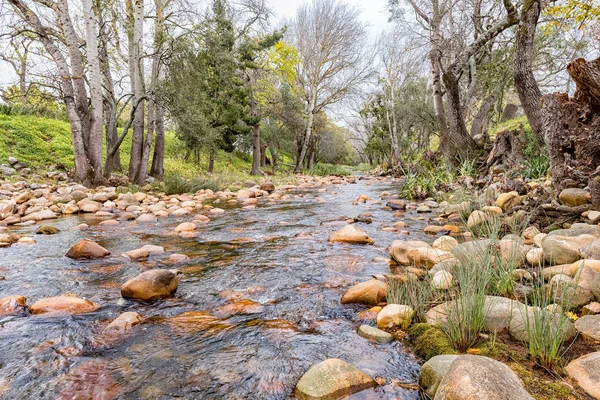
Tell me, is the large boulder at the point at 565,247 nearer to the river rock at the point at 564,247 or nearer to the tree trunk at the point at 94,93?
the river rock at the point at 564,247

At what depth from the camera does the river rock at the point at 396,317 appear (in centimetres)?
208

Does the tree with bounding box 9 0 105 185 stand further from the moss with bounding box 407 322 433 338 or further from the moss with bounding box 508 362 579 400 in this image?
the moss with bounding box 508 362 579 400

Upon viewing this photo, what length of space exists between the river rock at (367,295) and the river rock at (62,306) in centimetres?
181

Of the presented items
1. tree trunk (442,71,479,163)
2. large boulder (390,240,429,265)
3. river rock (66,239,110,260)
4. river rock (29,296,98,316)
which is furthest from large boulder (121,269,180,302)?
tree trunk (442,71,479,163)

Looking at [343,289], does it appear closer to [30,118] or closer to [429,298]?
[429,298]

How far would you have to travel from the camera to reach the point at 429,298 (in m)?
2.40

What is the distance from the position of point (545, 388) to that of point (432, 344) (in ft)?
1.71

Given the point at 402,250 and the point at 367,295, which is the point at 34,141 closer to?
the point at 402,250

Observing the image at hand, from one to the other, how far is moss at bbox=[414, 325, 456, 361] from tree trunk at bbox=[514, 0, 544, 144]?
6.90 metres

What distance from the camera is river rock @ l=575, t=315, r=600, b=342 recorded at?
1.68 meters

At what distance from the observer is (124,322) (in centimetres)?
207

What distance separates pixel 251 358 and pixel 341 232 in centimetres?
270

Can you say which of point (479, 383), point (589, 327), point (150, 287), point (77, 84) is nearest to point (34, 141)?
point (77, 84)

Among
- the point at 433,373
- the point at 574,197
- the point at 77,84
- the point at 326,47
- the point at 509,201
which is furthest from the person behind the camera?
the point at 326,47
